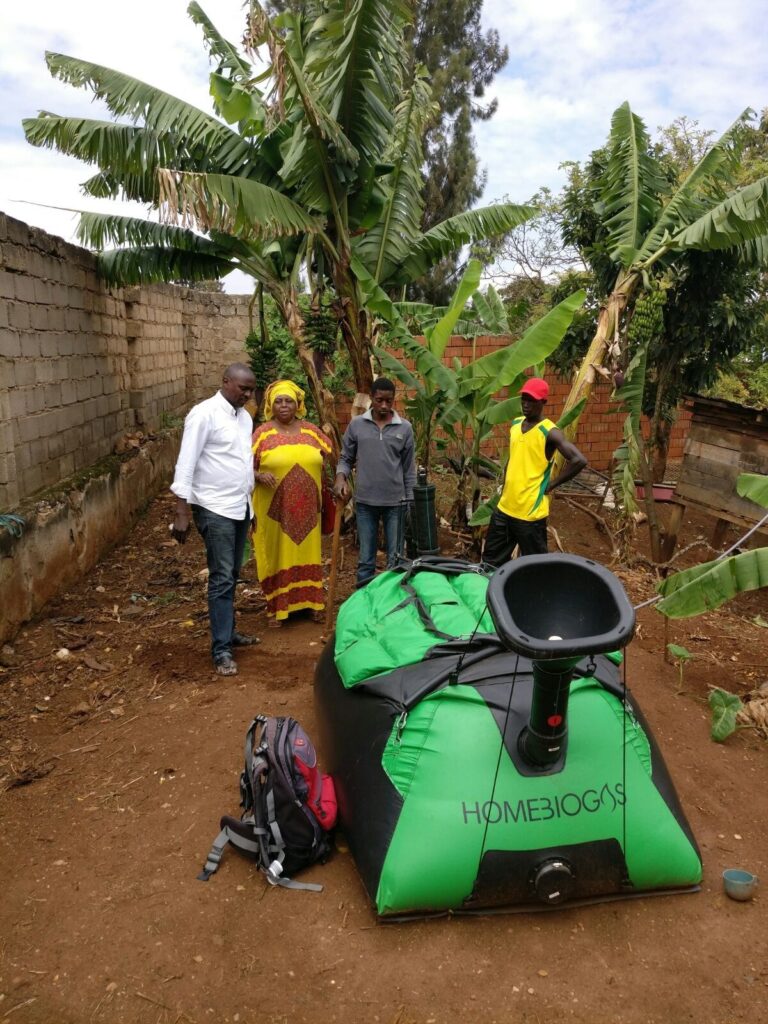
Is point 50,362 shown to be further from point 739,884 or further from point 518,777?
point 739,884

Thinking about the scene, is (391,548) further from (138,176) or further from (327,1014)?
(138,176)

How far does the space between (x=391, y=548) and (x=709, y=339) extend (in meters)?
5.83

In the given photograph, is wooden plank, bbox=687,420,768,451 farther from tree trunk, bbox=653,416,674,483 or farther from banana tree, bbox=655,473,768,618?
banana tree, bbox=655,473,768,618

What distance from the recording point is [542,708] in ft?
8.06

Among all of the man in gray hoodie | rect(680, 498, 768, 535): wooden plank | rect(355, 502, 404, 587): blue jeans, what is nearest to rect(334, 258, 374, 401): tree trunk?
the man in gray hoodie

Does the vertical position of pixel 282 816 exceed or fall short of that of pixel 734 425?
it falls short

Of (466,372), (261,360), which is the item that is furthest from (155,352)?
(466,372)

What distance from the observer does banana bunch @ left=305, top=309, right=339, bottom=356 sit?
723cm

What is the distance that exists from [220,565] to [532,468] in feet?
7.04

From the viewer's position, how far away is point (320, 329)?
722 cm

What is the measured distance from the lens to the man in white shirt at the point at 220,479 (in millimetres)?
4289

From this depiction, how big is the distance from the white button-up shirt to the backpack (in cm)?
173

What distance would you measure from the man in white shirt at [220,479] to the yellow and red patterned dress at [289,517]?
423 millimetres

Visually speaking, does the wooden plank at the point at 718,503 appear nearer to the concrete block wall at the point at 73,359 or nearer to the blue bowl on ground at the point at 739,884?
the concrete block wall at the point at 73,359
